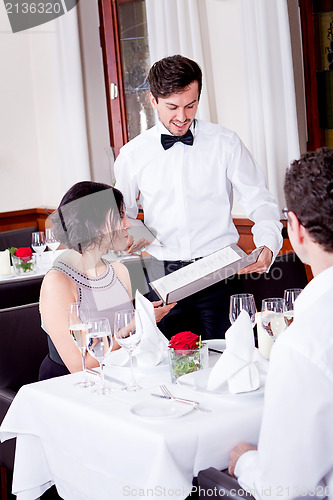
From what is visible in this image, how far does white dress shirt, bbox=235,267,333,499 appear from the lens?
1.36 meters

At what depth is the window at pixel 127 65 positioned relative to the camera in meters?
5.18

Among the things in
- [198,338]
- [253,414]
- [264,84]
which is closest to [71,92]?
[264,84]

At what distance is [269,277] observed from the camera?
11.9 ft

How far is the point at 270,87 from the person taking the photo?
153 inches

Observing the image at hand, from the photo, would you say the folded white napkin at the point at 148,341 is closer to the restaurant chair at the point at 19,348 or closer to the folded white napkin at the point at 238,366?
the folded white napkin at the point at 238,366

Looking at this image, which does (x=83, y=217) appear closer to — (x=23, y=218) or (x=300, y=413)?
(x=300, y=413)

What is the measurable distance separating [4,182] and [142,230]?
4040 mm

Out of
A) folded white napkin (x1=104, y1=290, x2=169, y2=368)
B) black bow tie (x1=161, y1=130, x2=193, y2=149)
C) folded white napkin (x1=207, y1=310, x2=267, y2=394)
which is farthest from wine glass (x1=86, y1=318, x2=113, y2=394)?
black bow tie (x1=161, y1=130, x2=193, y2=149)

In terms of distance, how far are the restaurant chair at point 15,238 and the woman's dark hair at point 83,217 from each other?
295 cm

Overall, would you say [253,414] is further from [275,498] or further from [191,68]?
[191,68]

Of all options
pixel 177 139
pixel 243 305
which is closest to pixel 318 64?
pixel 177 139

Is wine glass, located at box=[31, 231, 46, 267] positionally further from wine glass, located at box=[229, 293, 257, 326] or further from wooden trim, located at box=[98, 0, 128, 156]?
wine glass, located at box=[229, 293, 257, 326]

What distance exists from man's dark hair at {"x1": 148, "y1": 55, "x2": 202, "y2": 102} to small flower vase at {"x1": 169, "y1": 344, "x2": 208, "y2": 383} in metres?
1.17

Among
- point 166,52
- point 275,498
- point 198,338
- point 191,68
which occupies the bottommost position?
point 275,498
